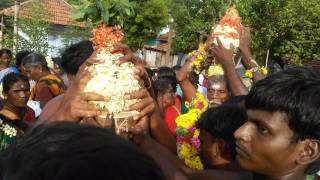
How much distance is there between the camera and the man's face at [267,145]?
1.96 m

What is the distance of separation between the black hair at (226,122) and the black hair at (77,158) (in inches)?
61.3

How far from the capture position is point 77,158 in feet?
3.37

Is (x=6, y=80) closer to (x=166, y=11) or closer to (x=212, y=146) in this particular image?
(x=212, y=146)

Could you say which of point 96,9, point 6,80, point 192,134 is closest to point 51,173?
point 96,9

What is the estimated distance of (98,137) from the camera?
1.09m

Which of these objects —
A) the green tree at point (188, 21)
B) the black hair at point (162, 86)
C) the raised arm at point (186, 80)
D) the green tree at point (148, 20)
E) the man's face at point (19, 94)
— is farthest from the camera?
the green tree at point (188, 21)

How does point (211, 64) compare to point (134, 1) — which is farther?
point (211, 64)

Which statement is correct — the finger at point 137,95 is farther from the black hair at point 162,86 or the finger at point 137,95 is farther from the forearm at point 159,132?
the black hair at point 162,86

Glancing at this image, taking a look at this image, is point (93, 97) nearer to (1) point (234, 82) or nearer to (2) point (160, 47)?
(1) point (234, 82)

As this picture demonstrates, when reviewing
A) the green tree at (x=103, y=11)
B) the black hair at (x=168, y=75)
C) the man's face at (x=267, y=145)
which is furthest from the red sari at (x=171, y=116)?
the man's face at (x=267, y=145)

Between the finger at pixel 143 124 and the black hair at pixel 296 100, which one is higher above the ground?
the black hair at pixel 296 100

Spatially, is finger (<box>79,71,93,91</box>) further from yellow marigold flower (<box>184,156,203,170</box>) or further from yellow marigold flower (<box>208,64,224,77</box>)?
yellow marigold flower (<box>208,64,224,77</box>)

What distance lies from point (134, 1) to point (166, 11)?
33435 mm

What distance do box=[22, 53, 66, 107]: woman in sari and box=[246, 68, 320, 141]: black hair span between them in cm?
402
